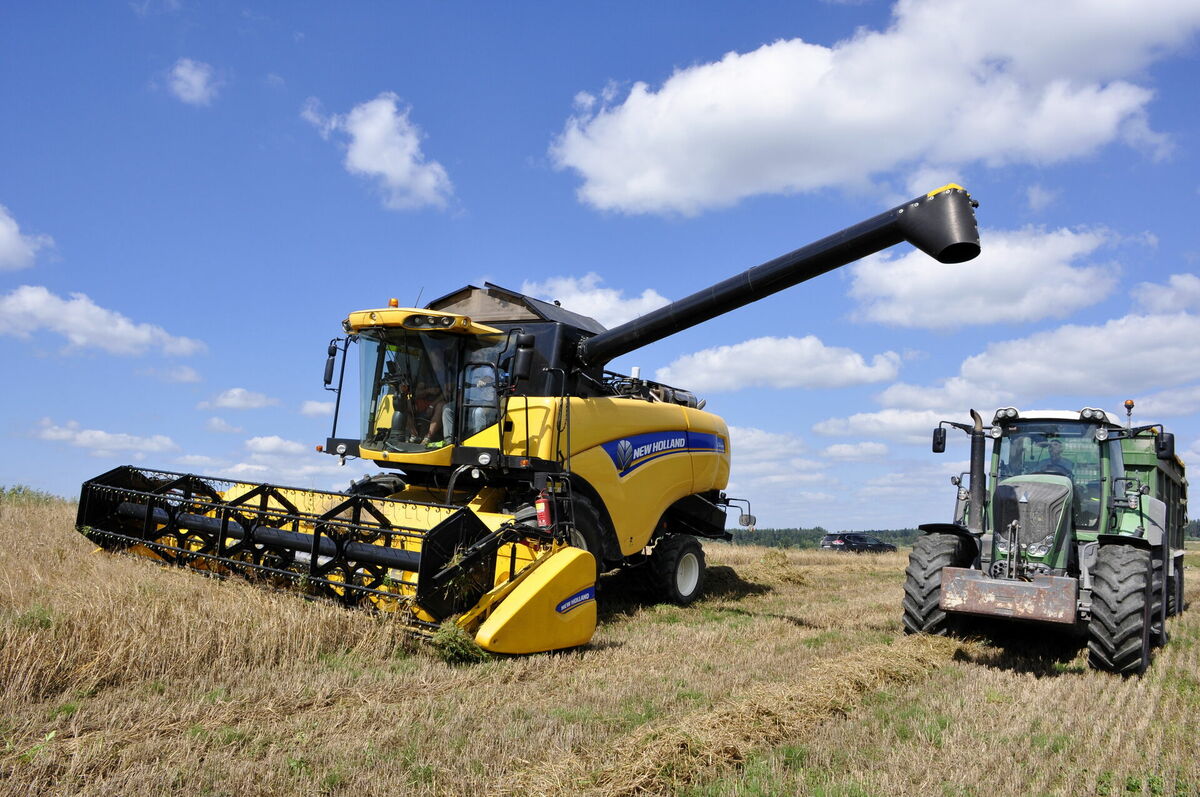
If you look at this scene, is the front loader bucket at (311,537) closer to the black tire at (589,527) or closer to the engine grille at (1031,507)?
the black tire at (589,527)

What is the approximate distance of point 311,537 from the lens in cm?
634

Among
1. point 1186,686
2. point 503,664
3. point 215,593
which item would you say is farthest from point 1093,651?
point 215,593

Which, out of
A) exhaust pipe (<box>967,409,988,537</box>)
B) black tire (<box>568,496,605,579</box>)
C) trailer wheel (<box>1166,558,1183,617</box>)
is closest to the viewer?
exhaust pipe (<box>967,409,988,537</box>)

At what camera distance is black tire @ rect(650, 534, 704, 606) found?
8.95 m

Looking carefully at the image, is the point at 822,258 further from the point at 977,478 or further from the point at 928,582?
the point at 928,582

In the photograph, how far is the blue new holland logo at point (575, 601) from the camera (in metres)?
5.90

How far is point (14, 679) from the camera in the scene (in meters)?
4.00

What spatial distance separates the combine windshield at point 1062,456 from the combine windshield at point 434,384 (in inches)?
191

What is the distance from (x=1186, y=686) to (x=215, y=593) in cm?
683

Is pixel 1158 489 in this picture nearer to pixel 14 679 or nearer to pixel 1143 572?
→ pixel 1143 572

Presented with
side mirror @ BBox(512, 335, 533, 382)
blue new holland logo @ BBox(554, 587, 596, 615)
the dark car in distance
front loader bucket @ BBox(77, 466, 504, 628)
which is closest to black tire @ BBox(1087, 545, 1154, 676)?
blue new holland logo @ BBox(554, 587, 596, 615)

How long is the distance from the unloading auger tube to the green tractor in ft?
6.03

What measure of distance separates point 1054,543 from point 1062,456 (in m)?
1.04

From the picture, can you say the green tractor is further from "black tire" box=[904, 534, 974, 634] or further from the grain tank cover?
the grain tank cover
